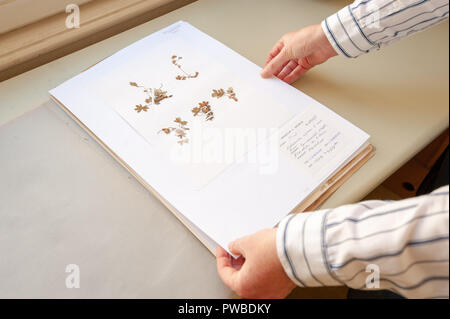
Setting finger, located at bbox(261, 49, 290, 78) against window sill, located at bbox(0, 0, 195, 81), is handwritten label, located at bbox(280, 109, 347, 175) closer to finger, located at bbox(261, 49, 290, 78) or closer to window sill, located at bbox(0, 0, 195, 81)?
finger, located at bbox(261, 49, 290, 78)

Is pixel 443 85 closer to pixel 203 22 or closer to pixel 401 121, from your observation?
pixel 401 121

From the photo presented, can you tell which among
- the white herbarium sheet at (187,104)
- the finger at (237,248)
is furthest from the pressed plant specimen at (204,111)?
the finger at (237,248)

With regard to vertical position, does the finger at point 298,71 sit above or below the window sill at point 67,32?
below

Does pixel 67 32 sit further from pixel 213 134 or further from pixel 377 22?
pixel 377 22

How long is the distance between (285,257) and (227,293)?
0.09 meters

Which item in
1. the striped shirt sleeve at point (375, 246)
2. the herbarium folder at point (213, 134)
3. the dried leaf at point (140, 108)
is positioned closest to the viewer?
the striped shirt sleeve at point (375, 246)

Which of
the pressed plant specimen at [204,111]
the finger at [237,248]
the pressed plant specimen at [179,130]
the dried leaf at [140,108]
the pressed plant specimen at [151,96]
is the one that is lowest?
the finger at [237,248]

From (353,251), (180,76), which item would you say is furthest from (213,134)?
(353,251)

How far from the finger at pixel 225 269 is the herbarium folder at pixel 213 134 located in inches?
0.7

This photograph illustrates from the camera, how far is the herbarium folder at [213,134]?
0.54 m

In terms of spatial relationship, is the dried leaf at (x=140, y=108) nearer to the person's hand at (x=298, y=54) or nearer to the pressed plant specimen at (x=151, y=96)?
the pressed plant specimen at (x=151, y=96)

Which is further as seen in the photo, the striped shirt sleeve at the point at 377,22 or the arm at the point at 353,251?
the striped shirt sleeve at the point at 377,22

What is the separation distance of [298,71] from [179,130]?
0.27m

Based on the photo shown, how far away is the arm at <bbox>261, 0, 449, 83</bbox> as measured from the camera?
0.63 metres
